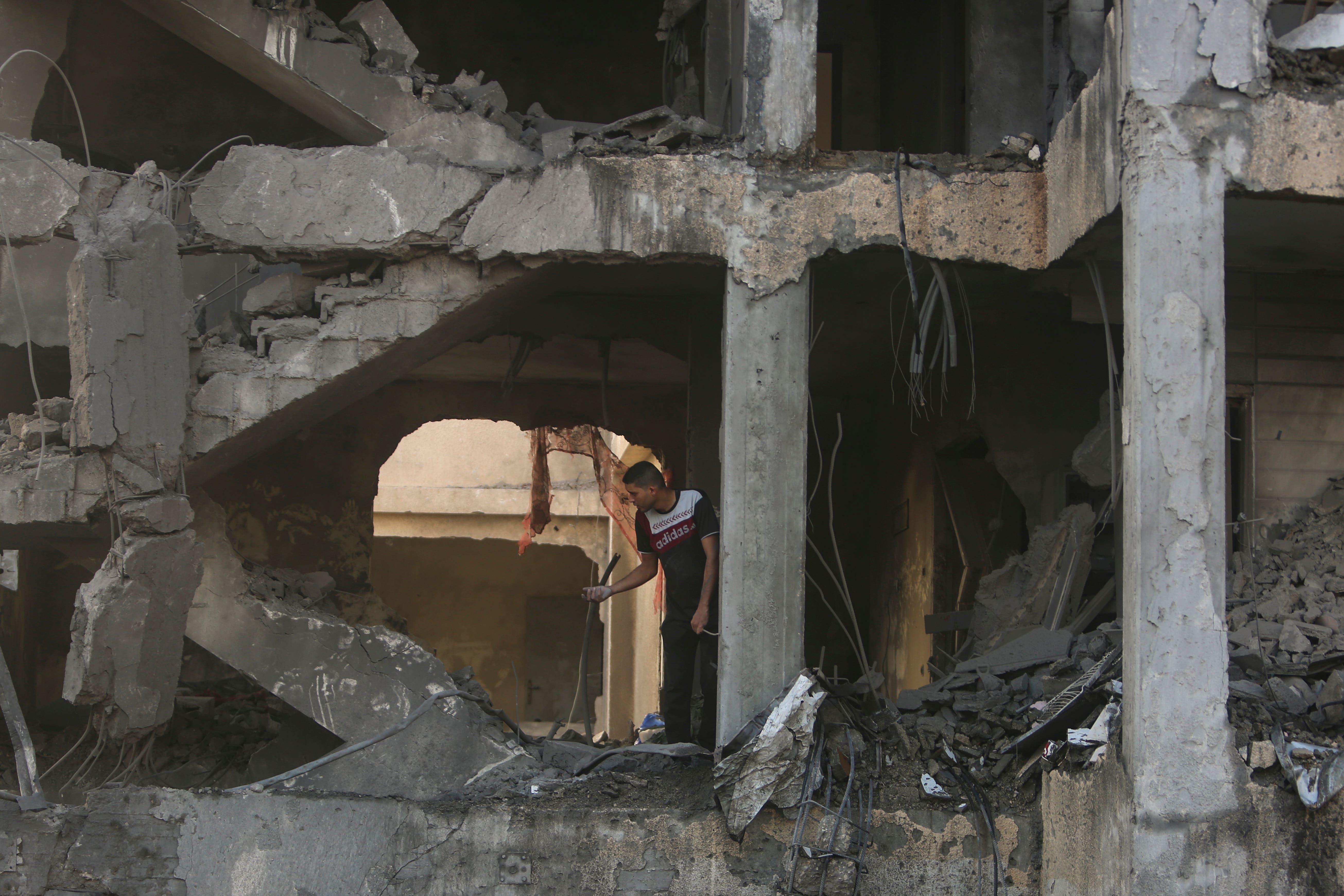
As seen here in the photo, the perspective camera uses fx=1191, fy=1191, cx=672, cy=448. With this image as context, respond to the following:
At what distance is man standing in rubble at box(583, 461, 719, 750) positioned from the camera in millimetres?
7238

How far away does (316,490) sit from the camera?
11117mm

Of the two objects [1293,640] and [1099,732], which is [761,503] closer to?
[1099,732]

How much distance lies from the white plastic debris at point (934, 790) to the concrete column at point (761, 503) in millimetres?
852

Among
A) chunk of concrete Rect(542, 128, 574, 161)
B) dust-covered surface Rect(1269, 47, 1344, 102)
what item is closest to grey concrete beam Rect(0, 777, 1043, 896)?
chunk of concrete Rect(542, 128, 574, 161)

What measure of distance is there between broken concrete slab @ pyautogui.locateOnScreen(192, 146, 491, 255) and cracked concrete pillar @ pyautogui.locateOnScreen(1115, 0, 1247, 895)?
11.5ft

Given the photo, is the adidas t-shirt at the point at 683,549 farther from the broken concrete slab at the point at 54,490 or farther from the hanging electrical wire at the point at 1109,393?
the broken concrete slab at the point at 54,490

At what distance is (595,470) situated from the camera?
1315 centimetres

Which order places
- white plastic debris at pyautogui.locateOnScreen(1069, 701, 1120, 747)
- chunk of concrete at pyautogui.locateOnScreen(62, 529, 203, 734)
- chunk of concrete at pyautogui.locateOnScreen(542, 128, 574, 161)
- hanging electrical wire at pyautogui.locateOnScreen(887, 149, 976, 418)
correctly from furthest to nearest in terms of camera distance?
1. chunk of concrete at pyautogui.locateOnScreen(542, 128, 574, 161)
2. hanging electrical wire at pyautogui.locateOnScreen(887, 149, 976, 418)
3. chunk of concrete at pyautogui.locateOnScreen(62, 529, 203, 734)
4. white plastic debris at pyautogui.locateOnScreen(1069, 701, 1120, 747)

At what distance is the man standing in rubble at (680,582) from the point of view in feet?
23.7

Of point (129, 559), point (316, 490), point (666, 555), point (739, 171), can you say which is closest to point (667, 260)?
point (739, 171)

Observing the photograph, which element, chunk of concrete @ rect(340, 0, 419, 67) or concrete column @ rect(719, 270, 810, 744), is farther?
chunk of concrete @ rect(340, 0, 419, 67)

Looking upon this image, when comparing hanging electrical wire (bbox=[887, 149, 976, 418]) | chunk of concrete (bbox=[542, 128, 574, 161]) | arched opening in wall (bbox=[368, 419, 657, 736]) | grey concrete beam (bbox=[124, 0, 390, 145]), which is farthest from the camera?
arched opening in wall (bbox=[368, 419, 657, 736])

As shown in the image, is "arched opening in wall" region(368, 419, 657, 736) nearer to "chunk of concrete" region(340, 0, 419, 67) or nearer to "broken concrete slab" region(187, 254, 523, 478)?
"chunk of concrete" region(340, 0, 419, 67)

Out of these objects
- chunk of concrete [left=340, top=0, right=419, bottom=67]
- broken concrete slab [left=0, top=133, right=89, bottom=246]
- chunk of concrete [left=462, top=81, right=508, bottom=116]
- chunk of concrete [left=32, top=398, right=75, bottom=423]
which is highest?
chunk of concrete [left=340, top=0, right=419, bottom=67]
